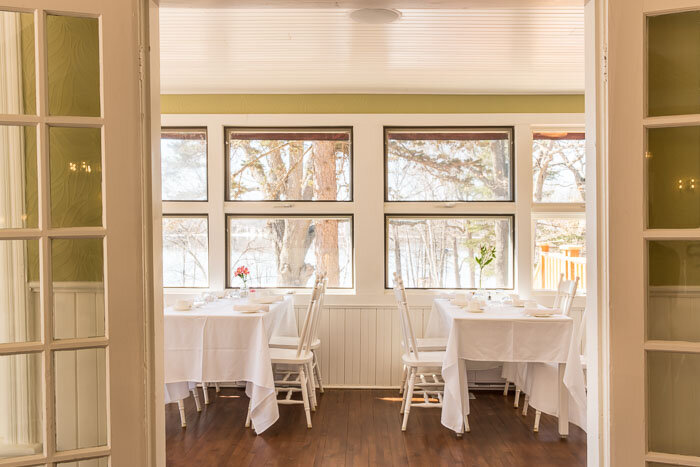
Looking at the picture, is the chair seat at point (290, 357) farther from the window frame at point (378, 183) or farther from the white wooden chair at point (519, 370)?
the white wooden chair at point (519, 370)

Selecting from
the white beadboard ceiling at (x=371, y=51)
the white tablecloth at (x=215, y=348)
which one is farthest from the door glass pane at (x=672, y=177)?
the white tablecloth at (x=215, y=348)

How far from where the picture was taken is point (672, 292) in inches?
A: 60.4

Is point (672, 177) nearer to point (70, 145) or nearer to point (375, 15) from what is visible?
point (70, 145)

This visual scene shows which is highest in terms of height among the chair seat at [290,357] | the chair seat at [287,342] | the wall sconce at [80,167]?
the wall sconce at [80,167]

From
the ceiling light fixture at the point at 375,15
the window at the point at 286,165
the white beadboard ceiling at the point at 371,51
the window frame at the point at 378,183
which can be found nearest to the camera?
the ceiling light fixture at the point at 375,15

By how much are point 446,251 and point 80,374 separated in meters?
3.80

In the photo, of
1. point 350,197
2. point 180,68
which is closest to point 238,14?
point 180,68

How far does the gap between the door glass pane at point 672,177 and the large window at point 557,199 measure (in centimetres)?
345

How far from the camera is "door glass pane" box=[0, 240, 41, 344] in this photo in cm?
Answer: 151

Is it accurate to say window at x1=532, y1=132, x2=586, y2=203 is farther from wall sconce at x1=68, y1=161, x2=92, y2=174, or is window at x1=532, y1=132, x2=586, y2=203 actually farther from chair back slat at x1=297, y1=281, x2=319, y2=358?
wall sconce at x1=68, y1=161, x2=92, y2=174

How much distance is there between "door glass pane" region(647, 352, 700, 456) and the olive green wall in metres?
1.72

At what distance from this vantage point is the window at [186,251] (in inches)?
195

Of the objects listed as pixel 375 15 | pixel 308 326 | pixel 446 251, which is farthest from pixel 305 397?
pixel 375 15

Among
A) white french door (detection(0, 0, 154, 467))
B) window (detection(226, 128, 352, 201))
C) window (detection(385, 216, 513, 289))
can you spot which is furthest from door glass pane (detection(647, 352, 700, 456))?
window (detection(226, 128, 352, 201))
